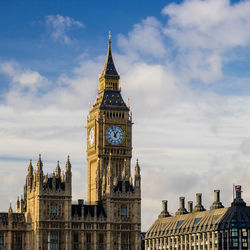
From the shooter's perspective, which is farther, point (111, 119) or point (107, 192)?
point (111, 119)

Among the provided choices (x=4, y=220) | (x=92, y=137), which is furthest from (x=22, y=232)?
(x=92, y=137)

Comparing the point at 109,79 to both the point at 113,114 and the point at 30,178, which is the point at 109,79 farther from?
the point at 30,178

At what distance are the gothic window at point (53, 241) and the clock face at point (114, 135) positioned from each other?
103 feet

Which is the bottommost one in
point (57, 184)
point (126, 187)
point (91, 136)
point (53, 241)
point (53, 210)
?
point (53, 241)

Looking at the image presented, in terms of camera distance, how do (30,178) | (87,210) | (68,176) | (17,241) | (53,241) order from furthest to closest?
1. (30,178)
2. (87,210)
3. (68,176)
4. (17,241)
5. (53,241)

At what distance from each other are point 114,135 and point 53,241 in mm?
34331

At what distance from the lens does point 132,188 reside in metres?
162

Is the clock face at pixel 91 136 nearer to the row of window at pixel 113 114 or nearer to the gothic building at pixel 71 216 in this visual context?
the row of window at pixel 113 114

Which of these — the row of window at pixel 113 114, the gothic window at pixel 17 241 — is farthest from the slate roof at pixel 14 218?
the row of window at pixel 113 114

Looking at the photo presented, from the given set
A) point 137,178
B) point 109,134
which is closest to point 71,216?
point 137,178

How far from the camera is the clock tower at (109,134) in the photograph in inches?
6959

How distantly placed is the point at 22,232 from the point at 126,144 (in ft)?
111

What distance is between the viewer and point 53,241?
15300 cm

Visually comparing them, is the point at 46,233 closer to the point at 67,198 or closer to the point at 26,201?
the point at 67,198
